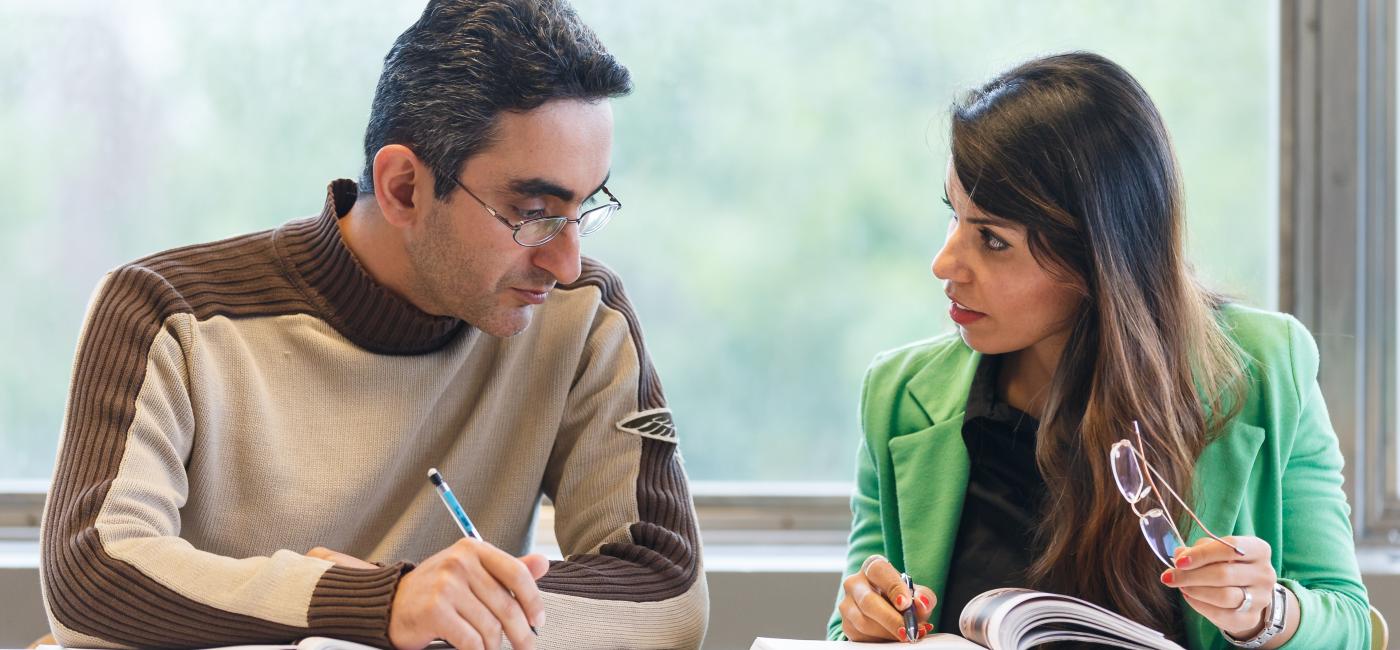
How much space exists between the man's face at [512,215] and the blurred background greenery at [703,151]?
0.82m

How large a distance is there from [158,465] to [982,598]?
87cm

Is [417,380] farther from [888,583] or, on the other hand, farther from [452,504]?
[888,583]

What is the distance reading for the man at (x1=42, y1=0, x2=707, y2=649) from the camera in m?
1.36

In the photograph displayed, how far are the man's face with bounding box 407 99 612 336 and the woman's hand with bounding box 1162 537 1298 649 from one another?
29.5 inches

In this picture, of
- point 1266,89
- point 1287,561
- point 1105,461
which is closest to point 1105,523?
point 1105,461

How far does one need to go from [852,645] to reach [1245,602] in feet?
1.24

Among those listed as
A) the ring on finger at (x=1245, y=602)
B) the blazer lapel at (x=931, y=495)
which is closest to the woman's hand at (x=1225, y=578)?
the ring on finger at (x=1245, y=602)

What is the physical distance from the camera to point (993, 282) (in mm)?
1483

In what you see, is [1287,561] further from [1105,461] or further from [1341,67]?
Answer: [1341,67]

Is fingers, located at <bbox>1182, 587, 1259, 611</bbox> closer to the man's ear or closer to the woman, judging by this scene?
the woman

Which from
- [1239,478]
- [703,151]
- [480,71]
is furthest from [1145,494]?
[703,151]

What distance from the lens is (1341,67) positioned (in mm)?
2291

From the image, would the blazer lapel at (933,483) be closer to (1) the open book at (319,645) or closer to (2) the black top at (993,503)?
(2) the black top at (993,503)

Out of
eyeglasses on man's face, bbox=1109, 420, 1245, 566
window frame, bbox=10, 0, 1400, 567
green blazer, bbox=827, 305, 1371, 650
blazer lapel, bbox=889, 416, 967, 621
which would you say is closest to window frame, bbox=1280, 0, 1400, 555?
window frame, bbox=10, 0, 1400, 567
